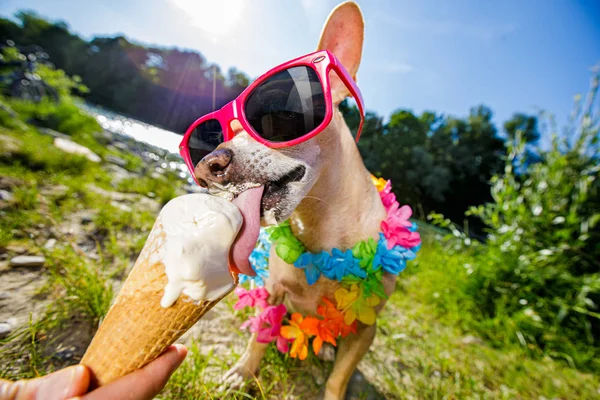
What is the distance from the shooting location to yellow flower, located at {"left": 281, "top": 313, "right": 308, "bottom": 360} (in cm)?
135

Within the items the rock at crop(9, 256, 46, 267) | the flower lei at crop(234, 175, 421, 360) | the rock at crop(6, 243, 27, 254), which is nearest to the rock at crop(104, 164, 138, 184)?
the rock at crop(6, 243, 27, 254)

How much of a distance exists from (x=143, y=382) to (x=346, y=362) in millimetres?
1127

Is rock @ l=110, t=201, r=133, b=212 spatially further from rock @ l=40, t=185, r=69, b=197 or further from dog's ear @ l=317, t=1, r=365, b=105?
dog's ear @ l=317, t=1, r=365, b=105

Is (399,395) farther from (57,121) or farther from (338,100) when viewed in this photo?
(57,121)

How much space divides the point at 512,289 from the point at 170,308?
369 centimetres

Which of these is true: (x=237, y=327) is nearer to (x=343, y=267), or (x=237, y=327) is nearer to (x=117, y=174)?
(x=343, y=267)

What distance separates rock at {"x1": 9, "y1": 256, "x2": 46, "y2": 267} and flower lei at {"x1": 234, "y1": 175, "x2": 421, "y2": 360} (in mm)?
1602

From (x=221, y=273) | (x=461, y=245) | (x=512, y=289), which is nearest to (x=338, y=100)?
(x=221, y=273)

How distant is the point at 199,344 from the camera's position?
1.61 m

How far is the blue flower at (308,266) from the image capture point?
130cm

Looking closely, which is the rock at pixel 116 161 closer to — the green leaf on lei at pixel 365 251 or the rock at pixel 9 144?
the rock at pixel 9 144

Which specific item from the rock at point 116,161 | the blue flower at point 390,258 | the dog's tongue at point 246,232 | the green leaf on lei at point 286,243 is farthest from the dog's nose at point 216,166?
the rock at point 116,161

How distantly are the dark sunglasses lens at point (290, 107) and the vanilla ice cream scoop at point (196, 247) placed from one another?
1.47ft

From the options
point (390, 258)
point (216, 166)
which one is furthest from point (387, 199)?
point (216, 166)
